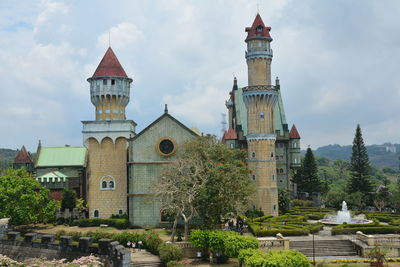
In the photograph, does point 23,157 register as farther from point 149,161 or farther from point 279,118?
point 279,118

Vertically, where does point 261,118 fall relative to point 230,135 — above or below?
above

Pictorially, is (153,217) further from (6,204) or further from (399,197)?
(399,197)

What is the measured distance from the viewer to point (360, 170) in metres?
68.2

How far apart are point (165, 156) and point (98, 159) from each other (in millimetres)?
8521

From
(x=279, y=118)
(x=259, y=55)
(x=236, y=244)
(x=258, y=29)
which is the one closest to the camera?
(x=236, y=244)

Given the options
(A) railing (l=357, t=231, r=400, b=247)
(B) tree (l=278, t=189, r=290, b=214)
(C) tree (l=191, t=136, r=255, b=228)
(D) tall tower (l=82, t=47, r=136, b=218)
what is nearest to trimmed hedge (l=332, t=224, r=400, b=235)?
(A) railing (l=357, t=231, r=400, b=247)

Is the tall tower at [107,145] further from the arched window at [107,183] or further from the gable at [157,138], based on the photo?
the gable at [157,138]

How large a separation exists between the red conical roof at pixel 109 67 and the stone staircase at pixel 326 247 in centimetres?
2724

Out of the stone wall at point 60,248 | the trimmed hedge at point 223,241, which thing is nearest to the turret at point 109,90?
the stone wall at point 60,248

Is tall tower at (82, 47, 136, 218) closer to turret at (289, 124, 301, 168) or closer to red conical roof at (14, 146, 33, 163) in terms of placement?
red conical roof at (14, 146, 33, 163)

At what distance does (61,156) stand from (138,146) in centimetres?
1612

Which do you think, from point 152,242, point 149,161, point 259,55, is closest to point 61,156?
point 149,161

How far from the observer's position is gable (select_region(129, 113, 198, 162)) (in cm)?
5084

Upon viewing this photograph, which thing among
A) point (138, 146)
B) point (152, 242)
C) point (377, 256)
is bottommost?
point (377, 256)
